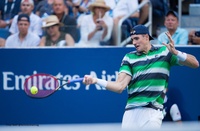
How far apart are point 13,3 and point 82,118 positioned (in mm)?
2797

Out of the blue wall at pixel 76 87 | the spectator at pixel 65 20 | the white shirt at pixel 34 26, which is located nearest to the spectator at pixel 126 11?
the spectator at pixel 65 20

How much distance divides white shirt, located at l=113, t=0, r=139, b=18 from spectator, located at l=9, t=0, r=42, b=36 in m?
1.37

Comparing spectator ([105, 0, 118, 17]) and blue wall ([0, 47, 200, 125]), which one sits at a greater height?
spectator ([105, 0, 118, 17])

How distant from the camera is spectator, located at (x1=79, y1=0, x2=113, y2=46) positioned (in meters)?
10.8

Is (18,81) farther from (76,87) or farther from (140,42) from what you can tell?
(140,42)

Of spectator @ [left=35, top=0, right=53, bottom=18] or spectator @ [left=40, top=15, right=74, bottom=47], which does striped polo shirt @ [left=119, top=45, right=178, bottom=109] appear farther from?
spectator @ [left=35, top=0, right=53, bottom=18]

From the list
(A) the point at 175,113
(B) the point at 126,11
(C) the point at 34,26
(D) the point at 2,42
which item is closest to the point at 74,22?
(C) the point at 34,26

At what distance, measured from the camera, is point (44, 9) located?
11594mm

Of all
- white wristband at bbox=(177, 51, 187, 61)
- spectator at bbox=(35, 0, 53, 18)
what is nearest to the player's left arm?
white wristband at bbox=(177, 51, 187, 61)

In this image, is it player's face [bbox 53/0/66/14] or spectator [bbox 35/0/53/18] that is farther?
spectator [bbox 35/0/53/18]

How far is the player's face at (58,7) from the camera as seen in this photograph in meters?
11.4

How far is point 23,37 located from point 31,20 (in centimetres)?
52

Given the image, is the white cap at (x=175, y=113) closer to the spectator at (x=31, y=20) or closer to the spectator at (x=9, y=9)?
the spectator at (x=31, y=20)

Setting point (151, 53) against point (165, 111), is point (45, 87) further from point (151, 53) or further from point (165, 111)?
point (151, 53)
